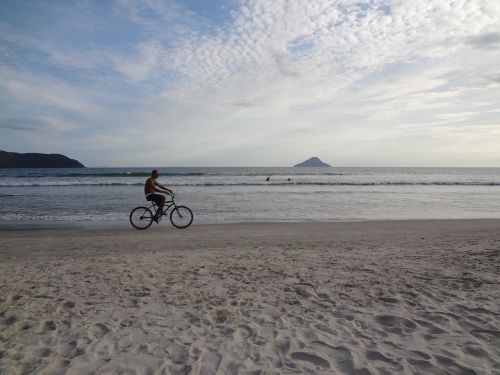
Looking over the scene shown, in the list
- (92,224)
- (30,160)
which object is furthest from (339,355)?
(30,160)

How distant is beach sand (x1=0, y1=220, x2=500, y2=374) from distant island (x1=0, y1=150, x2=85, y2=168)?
354ft

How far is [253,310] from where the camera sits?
4.27 m

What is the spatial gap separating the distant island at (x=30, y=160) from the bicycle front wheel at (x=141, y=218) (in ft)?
344

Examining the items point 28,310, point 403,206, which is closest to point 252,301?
point 28,310

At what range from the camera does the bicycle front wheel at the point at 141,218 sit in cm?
1170

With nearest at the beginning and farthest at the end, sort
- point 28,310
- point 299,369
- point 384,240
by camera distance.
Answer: point 299,369
point 28,310
point 384,240

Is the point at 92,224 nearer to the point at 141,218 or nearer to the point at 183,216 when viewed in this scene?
the point at 141,218

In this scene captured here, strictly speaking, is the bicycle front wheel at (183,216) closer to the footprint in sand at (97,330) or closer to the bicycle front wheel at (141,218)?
the bicycle front wheel at (141,218)

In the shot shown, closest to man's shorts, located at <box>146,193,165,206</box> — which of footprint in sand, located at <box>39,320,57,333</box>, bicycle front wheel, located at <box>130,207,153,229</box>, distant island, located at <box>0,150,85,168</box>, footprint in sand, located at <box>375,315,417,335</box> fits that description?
bicycle front wheel, located at <box>130,207,153,229</box>

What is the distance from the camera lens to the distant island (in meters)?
97.5

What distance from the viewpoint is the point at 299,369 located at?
300cm

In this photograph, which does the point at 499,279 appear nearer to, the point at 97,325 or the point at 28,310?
the point at 97,325

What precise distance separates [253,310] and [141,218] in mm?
8324

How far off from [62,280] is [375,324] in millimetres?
4741
